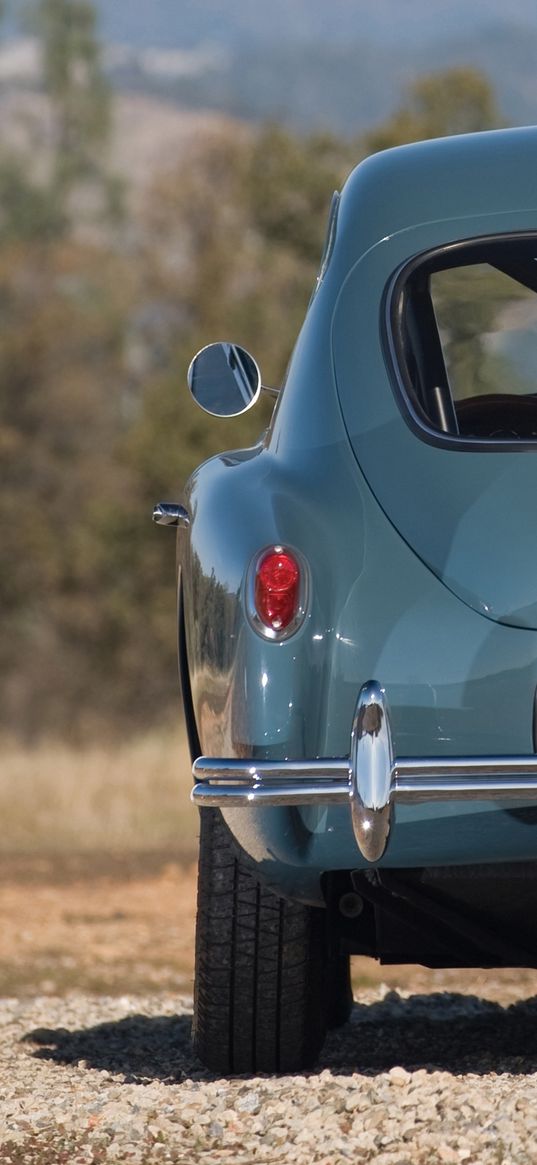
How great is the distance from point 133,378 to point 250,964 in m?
37.8

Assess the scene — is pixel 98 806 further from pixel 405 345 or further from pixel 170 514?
pixel 405 345

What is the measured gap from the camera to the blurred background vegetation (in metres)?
26.7

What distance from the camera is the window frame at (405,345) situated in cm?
364

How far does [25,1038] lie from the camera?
5.25 metres

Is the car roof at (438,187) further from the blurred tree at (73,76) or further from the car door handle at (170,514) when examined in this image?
the blurred tree at (73,76)

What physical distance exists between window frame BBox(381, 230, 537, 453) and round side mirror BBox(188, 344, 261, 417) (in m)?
0.52

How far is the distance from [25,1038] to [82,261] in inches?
1479

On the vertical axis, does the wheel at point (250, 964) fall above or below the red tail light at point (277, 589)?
below

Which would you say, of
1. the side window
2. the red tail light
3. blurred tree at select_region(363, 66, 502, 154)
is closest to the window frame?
the side window

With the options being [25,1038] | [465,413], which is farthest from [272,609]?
[25,1038]

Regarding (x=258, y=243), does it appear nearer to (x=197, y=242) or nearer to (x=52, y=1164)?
(x=197, y=242)

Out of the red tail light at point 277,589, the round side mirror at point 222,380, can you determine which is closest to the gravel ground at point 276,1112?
the red tail light at point 277,589

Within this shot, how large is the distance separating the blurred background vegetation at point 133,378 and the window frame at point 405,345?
53.3ft

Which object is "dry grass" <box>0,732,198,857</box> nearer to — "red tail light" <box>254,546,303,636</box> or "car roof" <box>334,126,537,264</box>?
"car roof" <box>334,126,537,264</box>
